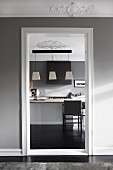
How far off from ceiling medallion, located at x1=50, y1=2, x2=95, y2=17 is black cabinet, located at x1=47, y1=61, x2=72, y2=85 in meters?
5.21

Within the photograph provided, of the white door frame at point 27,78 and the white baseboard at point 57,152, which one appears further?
the white baseboard at point 57,152

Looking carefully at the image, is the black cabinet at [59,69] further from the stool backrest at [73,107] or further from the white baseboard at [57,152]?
the white baseboard at [57,152]

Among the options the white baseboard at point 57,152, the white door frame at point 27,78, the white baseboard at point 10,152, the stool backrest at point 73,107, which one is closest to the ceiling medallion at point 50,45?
the stool backrest at point 73,107

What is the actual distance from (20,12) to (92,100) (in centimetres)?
203

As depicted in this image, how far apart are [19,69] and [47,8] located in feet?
3.89

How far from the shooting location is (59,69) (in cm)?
959

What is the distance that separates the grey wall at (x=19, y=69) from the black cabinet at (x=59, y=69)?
507 cm

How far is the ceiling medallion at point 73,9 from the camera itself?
4.26m

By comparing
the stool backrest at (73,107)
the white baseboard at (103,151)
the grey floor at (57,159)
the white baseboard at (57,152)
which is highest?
the stool backrest at (73,107)

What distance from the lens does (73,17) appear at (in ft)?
14.5

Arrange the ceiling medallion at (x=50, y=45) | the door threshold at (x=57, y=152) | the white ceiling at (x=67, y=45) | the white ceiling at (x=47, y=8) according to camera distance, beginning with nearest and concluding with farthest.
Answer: the white ceiling at (x=47, y=8) < the door threshold at (x=57, y=152) < the white ceiling at (x=67, y=45) < the ceiling medallion at (x=50, y=45)

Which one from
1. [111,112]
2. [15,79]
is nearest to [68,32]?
[15,79]

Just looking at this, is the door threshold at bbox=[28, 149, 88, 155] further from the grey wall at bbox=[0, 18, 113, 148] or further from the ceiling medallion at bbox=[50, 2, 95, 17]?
the ceiling medallion at bbox=[50, 2, 95, 17]

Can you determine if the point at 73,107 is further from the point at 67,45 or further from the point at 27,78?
the point at 27,78
